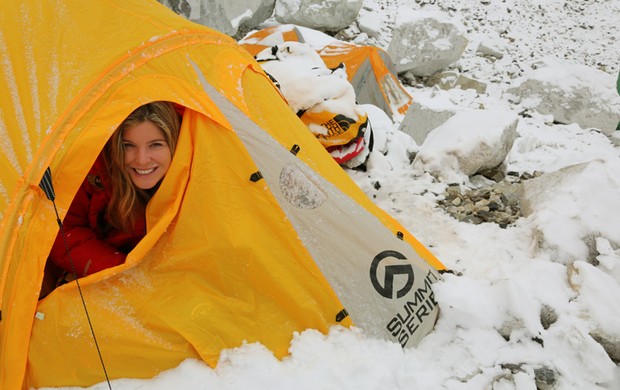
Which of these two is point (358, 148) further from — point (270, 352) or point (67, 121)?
point (67, 121)

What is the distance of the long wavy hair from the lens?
84.3 inches

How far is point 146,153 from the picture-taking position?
2176 millimetres

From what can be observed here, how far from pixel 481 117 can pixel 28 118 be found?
3.69 metres

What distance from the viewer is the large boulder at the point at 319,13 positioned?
9.55m

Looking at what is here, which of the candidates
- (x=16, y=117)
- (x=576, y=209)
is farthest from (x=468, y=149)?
(x=16, y=117)

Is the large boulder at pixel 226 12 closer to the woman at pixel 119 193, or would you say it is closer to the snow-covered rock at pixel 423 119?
the snow-covered rock at pixel 423 119

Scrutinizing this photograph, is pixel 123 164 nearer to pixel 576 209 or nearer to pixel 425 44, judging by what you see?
pixel 576 209

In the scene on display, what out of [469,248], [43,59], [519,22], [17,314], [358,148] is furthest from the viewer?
[519,22]

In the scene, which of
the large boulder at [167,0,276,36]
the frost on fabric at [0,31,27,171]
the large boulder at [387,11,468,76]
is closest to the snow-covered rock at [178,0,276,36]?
the large boulder at [167,0,276,36]

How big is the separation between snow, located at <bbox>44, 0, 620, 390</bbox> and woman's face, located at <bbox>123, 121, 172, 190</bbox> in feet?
2.82

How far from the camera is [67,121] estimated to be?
193 cm

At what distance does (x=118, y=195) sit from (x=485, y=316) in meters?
1.93

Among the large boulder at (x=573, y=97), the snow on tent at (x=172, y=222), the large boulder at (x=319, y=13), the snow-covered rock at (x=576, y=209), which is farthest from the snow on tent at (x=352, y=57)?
the snow on tent at (x=172, y=222)

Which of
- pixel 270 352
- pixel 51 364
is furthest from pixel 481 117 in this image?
pixel 51 364
